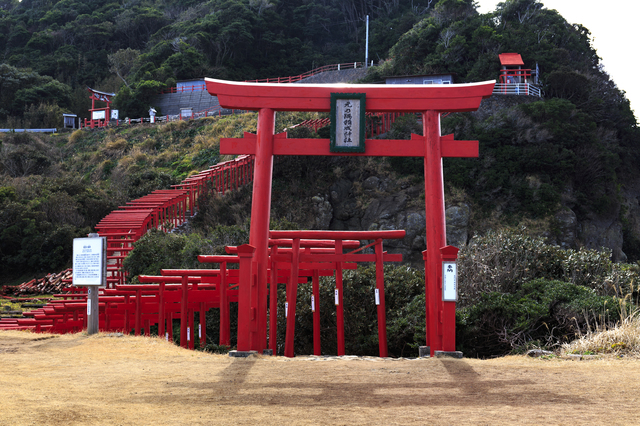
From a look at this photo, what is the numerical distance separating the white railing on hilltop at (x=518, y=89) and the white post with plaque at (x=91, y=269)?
30.2 metres

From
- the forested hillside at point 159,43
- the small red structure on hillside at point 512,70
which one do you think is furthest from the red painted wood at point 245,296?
the forested hillside at point 159,43

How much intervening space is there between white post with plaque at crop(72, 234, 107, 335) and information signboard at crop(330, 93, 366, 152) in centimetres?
440

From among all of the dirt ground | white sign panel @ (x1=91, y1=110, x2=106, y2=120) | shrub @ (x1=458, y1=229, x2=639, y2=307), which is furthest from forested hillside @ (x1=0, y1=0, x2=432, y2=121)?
the dirt ground

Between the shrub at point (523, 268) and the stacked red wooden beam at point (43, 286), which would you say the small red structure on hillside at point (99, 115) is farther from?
the shrub at point (523, 268)

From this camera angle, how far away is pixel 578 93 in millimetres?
37375

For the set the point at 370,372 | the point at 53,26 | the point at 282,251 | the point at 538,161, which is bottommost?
the point at 370,372

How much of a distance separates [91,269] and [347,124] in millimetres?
5158

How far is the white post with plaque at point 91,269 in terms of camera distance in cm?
1030

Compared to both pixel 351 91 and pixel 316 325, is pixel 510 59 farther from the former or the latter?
pixel 351 91

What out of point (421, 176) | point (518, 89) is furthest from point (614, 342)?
point (518, 89)

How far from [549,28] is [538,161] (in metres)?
14.8

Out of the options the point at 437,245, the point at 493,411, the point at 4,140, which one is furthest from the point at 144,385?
the point at 4,140

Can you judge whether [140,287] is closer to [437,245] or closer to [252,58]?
[437,245]

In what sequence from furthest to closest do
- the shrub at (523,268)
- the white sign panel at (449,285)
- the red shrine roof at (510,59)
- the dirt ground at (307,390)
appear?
1. the red shrine roof at (510,59)
2. the shrub at (523,268)
3. the white sign panel at (449,285)
4. the dirt ground at (307,390)
